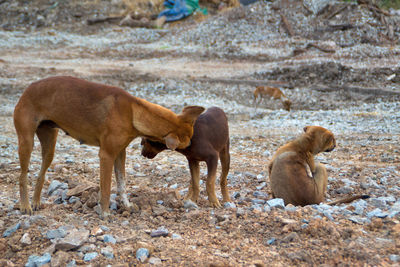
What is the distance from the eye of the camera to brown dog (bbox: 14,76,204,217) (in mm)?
4891

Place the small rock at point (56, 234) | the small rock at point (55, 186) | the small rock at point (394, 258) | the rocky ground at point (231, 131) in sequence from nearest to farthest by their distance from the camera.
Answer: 1. the small rock at point (394, 258)
2. the rocky ground at point (231, 131)
3. the small rock at point (56, 234)
4. the small rock at point (55, 186)

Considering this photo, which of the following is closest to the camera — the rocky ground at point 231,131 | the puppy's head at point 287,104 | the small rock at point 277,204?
the rocky ground at point 231,131

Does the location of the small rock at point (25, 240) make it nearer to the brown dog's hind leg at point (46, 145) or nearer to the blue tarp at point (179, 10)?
the brown dog's hind leg at point (46, 145)

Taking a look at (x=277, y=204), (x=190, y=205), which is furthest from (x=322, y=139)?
(x=190, y=205)

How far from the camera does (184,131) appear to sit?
4992mm

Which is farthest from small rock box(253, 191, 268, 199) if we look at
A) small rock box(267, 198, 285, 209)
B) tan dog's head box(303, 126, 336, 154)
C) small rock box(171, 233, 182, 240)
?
small rock box(171, 233, 182, 240)

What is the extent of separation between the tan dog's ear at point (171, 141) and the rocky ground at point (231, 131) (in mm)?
860

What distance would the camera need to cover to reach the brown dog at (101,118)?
489 cm

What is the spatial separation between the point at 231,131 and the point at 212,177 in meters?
6.61

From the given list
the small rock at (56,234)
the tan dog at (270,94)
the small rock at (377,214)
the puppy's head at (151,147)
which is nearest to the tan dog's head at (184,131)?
the puppy's head at (151,147)

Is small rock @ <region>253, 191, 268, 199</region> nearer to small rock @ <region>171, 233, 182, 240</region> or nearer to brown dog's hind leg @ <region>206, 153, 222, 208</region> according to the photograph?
brown dog's hind leg @ <region>206, 153, 222, 208</region>

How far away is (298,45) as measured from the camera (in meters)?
23.8

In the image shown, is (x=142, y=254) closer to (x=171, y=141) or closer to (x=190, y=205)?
(x=171, y=141)

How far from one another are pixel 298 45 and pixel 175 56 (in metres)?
6.65
